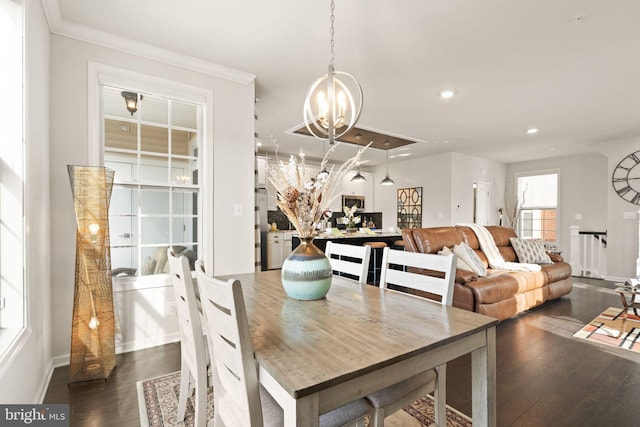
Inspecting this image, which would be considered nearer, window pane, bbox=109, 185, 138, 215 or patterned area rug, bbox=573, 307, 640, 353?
window pane, bbox=109, 185, 138, 215

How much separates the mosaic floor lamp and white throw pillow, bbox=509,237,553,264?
497cm

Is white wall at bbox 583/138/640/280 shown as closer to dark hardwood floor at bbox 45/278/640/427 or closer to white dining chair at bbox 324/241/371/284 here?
dark hardwood floor at bbox 45/278/640/427

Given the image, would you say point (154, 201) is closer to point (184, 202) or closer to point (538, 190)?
point (184, 202)

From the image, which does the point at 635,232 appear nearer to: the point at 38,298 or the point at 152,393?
the point at 152,393

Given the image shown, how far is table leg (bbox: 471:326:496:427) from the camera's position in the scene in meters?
1.16

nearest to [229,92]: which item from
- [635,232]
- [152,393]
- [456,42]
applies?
[456,42]

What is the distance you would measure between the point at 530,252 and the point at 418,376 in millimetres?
4064

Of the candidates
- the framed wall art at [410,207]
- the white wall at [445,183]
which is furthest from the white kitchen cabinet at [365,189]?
the framed wall art at [410,207]

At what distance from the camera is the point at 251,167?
3117 millimetres

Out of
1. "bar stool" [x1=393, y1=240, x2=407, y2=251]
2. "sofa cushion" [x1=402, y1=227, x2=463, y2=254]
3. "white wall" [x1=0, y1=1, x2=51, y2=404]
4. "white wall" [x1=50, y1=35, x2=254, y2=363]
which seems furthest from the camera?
"bar stool" [x1=393, y1=240, x2=407, y2=251]

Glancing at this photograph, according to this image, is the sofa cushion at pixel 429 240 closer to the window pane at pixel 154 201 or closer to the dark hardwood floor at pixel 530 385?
the dark hardwood floor at pixel 530 385

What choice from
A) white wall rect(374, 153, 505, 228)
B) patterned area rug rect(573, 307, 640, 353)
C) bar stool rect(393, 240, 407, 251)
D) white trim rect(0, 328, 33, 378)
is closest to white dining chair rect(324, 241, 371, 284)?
white trim rect(0, 328, 33, 378)

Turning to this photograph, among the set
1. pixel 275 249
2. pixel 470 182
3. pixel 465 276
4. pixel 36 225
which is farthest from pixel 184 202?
pixel 470 182

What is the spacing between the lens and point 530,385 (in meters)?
2.10
